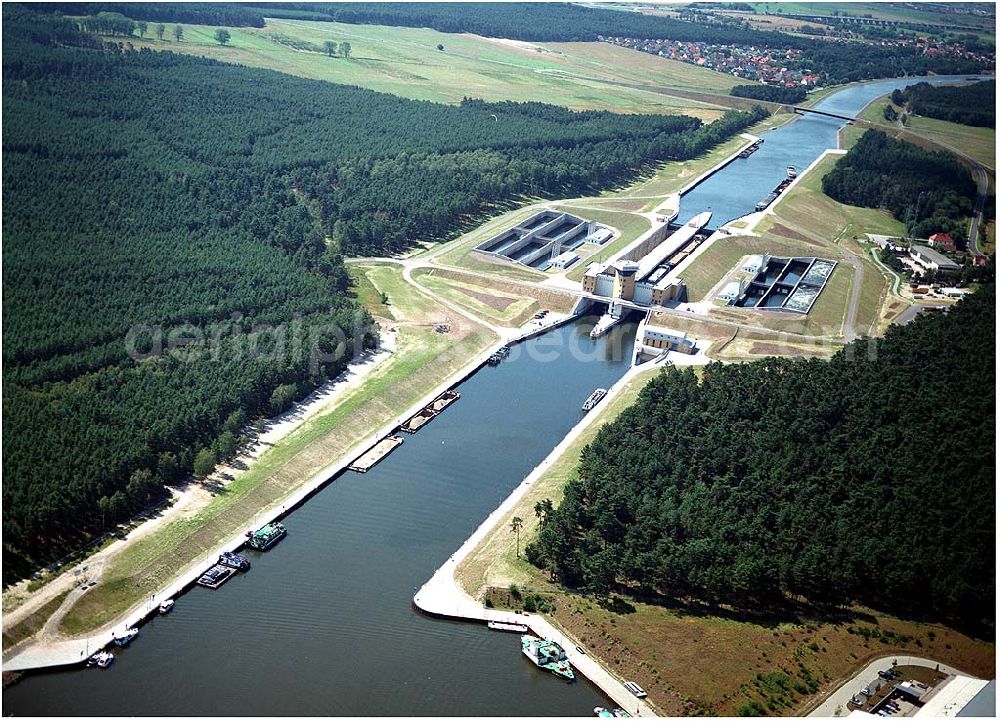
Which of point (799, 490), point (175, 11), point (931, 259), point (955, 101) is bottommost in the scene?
point (799, 490)

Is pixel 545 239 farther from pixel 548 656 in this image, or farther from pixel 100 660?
pixel 100 660

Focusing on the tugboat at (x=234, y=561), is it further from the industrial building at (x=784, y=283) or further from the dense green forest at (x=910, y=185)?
the dense green forest at (x=910, y=185)

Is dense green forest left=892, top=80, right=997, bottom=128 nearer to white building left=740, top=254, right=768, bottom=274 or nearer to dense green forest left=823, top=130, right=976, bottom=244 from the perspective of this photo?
dense green forest left=823, top=130, right=976, bottom=244

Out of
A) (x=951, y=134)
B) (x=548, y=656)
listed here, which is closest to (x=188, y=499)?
(x=548, y=656)

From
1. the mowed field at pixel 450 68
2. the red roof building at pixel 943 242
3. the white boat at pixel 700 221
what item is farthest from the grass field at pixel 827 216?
the mowed field at pixel 450 68

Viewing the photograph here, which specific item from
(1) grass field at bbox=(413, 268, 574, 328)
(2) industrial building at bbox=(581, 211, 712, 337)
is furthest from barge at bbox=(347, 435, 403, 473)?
(2) industrial building at bbox=(581, 211, 712, 337)

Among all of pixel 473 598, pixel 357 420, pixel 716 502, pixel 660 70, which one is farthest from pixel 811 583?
pixel 660 70
